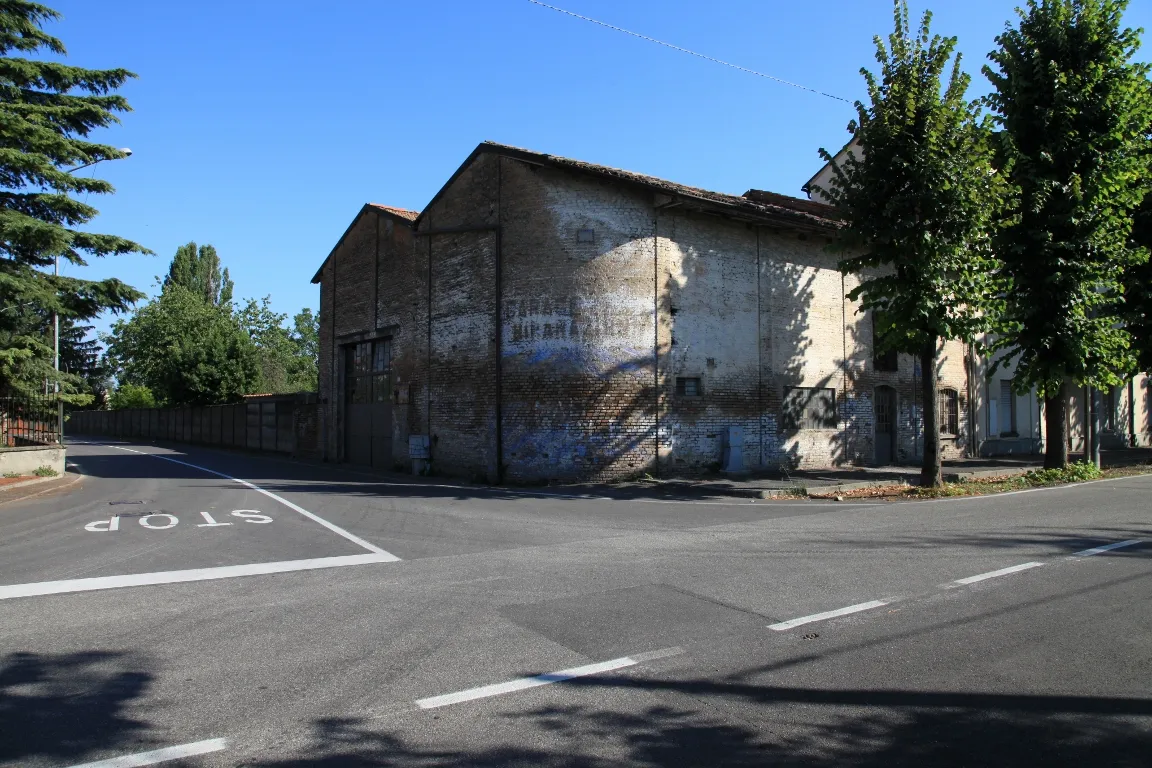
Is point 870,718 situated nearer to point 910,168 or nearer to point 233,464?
point 910,168

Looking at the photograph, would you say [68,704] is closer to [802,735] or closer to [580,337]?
[802,735]

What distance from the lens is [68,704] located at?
4.11 m

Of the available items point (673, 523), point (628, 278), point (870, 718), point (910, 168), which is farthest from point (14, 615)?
point (910, 168)

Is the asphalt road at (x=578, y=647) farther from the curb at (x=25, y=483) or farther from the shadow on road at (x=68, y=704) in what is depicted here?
the curb at (x=25, y=483)

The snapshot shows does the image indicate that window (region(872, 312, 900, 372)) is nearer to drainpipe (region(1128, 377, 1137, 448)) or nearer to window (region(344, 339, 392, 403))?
window (region(344, 339, 392, 403))

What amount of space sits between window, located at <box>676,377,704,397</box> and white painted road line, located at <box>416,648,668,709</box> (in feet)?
44.9

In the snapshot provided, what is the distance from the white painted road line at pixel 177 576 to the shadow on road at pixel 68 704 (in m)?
2.08

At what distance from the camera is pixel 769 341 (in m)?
20.0

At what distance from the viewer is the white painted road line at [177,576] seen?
6739 mm

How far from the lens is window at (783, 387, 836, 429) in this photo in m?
20.4

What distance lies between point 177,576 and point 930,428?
14.6m

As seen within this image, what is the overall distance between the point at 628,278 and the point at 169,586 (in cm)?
1304

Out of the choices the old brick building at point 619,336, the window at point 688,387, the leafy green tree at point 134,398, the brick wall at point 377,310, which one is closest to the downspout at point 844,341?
the old brick building at point 619,336

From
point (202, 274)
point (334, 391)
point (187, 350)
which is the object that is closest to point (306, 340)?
point (202, 274)
